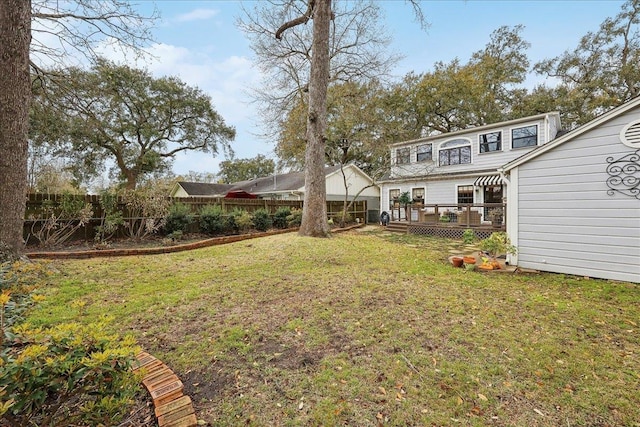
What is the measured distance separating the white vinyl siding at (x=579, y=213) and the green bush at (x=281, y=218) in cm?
905

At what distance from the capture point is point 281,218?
13.0 metres

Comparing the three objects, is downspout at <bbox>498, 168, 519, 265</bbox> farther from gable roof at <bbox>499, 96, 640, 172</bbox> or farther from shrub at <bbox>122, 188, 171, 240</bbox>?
shrub at <bbox>122, 188, 171, 240</bbox>

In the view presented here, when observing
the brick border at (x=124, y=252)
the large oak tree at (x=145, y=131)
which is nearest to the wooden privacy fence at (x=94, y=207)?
the brick border at (x=124, y=252)

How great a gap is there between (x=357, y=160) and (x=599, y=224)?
69.0ft

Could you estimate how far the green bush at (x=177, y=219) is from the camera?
946 cm

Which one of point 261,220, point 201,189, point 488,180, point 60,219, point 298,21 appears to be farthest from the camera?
point 201,189

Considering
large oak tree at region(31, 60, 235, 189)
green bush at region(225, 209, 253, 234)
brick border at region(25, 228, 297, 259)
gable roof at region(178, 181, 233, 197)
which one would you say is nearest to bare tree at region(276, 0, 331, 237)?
green bush at region(225, 209, 253, 234)

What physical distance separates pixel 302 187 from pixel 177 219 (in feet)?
35.9

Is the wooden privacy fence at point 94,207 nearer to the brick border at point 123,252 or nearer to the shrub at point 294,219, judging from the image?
the shrub at point 294,219

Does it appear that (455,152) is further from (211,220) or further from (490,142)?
(211,220)

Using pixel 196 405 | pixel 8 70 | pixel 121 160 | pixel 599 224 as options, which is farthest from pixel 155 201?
pixel 121 160

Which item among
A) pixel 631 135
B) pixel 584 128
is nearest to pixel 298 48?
pixel 584 128

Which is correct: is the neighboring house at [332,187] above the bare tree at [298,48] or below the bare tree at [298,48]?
below

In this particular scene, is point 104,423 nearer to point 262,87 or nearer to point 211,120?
point 262,87
